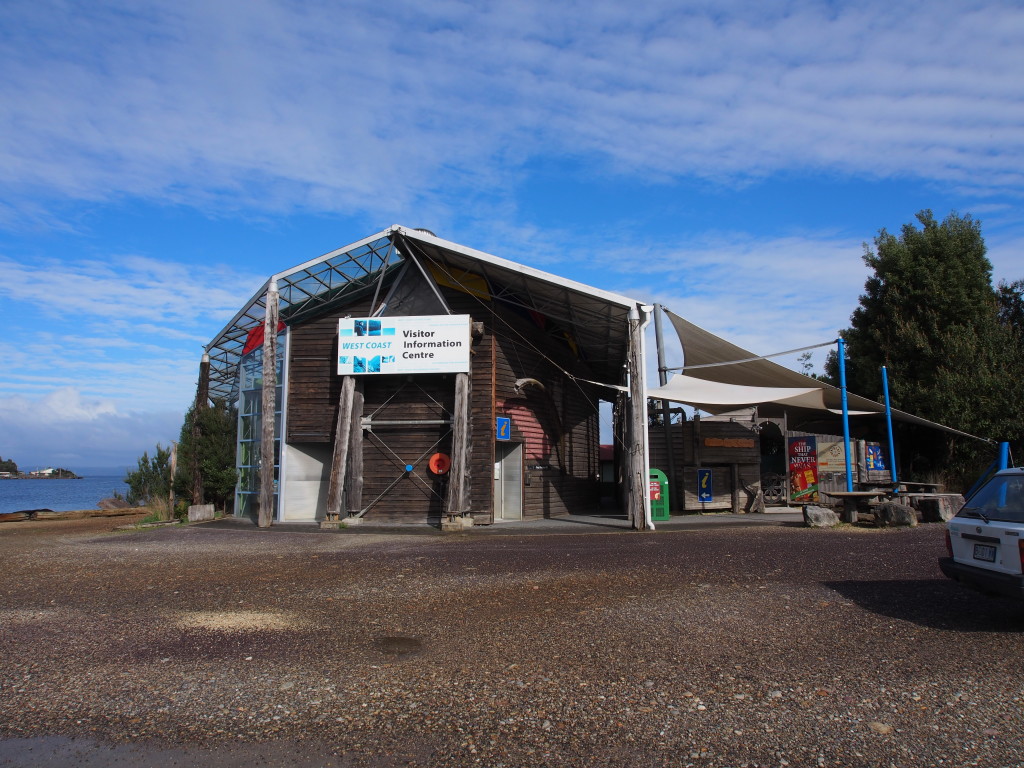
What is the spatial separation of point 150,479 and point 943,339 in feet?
85.2

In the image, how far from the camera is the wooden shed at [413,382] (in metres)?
16.2

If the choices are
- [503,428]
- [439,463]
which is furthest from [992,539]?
[439,463]

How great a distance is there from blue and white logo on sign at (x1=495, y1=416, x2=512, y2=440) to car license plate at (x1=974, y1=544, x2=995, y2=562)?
11537 mm

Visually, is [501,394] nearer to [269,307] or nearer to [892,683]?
[269,307]

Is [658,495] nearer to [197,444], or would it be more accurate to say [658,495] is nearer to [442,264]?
[442,264]

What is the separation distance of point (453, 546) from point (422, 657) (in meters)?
6.32

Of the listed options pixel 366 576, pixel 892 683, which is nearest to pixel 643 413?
pixel 366 576

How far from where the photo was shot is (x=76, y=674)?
5.18m

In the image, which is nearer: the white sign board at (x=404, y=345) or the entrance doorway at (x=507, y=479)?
the white sign board at (x=404, y=345)

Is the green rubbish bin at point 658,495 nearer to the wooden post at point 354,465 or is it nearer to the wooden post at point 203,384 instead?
the wooden post at point 354,465

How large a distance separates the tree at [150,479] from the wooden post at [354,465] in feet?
27.9

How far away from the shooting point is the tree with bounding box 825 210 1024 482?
21.3 meters

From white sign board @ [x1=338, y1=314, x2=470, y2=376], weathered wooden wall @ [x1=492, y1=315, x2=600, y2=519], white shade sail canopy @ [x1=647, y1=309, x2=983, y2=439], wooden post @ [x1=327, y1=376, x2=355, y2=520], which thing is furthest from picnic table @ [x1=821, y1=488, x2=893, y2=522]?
wooden post @ [x1=327, y1=376, x2=355, y2=520]

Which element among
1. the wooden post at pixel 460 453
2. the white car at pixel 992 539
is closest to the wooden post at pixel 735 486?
the wooden post at pixel 460 453
